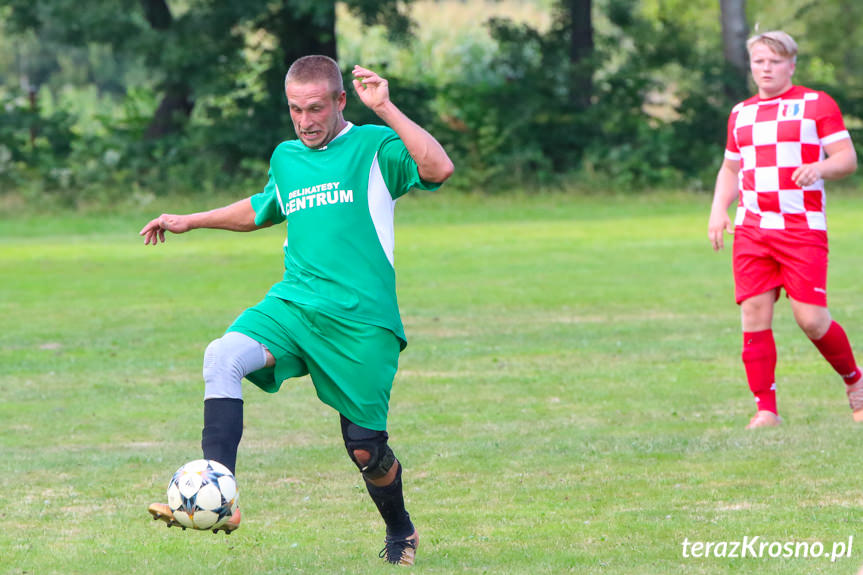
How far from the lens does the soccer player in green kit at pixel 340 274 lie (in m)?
5.21

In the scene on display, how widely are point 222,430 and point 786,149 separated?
4.30m

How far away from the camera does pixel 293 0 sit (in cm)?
3178

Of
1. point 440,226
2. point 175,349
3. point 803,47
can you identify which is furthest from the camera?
point 803,47

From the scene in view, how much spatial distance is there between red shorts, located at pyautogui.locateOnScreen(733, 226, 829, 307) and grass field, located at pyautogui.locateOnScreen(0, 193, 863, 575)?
32.7 inches

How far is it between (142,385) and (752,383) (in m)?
4.65

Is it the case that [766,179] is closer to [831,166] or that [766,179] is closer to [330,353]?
[831,166]

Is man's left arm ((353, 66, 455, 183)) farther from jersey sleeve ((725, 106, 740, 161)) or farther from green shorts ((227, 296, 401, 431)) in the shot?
jersey sleeve ((725, 106, 740, 161))

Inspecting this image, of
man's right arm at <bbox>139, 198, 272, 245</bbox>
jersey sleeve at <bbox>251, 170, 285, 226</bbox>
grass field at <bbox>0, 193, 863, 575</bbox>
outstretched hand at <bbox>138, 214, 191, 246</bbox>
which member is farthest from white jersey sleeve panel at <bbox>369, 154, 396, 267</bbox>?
grass field at <bbox>0, 193, 863, 575</bbox>

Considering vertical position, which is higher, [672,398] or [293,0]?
[293,0]

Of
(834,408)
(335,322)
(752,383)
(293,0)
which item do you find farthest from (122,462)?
(293,0)

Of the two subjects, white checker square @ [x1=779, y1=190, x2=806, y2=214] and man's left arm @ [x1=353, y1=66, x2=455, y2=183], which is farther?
white checker square @ [x1=779, y1=190, x2=806, y2=214]

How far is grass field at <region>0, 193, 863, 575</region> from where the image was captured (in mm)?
5777

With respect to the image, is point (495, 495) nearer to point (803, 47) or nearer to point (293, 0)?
point (293, 0)

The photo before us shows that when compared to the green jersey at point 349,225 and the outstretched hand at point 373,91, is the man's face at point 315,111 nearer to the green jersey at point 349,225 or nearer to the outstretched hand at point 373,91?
the green jersey at point 349,225
